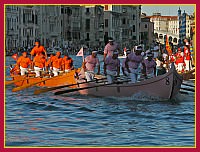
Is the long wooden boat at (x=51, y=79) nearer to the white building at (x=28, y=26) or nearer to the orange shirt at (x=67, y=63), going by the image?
the orange shirt at (x=67, y=63)

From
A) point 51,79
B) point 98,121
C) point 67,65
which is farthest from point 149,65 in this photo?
point 67,65

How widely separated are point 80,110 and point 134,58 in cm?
185

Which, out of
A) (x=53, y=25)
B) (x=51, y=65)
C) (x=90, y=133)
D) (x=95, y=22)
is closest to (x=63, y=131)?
(x=90, y=133)

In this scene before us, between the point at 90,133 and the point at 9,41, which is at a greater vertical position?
the point at 9,41

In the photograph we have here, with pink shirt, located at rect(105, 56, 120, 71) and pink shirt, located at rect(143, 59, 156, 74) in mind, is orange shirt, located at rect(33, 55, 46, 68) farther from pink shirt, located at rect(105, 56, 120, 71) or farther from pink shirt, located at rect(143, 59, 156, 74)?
pink shirt, located at rect(143, 59, 156, 74)

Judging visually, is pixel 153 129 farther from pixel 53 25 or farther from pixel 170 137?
pixel 53 25

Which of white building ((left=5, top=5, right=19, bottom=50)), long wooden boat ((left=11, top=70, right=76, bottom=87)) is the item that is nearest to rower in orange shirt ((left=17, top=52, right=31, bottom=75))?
long wooden boat ((left=11, top=70, right=76, bottom=87))

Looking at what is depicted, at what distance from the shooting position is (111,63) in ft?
51.8

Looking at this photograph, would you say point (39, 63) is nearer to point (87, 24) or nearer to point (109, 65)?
point (109, 65)

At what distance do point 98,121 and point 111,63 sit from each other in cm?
305

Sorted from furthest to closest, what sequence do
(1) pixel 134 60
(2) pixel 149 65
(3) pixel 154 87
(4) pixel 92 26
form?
(4) pixel 92 26 < (2) pixel 149 65 < (1) pixel 134 60 < (3) pixel 154 87

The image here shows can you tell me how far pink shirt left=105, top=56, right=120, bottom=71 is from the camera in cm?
1573

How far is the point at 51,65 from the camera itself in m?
19.3

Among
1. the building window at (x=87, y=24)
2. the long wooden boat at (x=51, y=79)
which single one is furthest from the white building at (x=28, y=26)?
the long wooden boat at (x=51, y=79)
